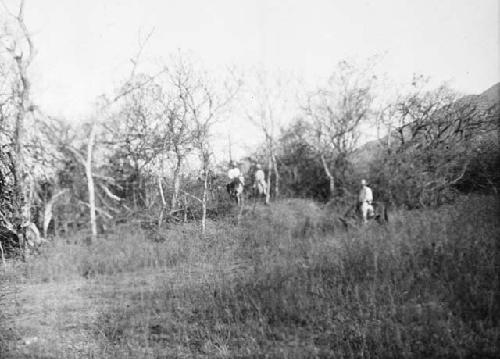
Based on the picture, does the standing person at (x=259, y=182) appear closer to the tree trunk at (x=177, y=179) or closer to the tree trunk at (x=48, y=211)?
the tree trunk at (x=177, y=179)

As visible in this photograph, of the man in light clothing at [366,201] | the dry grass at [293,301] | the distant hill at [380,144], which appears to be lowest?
the dry grass at [293,301]

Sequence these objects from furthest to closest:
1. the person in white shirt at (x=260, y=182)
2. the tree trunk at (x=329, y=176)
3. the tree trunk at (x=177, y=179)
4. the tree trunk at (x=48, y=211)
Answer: the tree trunk at (x=329, y=176) → the person in white shirt at (x=260, y=182) → the tree trunk at (x=177, y=179) → the tree trunk at (x=48, y=211)

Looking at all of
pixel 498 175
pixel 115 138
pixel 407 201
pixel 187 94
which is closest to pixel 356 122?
pixel 498 175

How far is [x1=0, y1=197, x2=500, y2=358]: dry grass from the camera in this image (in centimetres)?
Answer: 390

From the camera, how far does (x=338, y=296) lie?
16.3 feet

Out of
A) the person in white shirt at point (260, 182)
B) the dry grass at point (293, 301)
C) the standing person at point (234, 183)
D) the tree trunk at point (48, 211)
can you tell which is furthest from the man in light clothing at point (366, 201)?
the tree trunk at point (48, 211)

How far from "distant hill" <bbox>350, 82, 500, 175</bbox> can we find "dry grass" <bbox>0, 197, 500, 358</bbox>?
11973mm

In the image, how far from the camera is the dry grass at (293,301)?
3898 millimetres

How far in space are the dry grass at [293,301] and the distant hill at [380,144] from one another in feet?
39.3

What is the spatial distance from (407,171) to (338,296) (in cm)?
1177

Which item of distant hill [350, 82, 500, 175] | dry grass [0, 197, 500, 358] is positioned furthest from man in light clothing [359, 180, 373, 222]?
distant hill [350, 82, 500, 175]

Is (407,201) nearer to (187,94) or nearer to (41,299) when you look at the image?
(187,94)

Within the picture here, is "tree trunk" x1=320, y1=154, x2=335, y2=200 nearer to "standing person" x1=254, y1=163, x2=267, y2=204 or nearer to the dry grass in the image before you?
"standing person" x1=254, y1=163, x2=267, y2=204

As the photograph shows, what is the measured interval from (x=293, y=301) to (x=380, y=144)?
1810 centimetres
